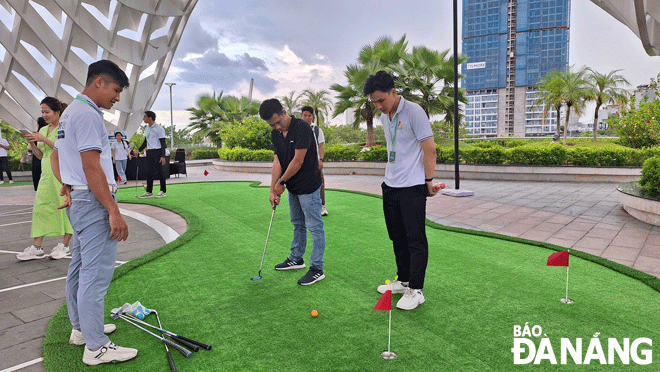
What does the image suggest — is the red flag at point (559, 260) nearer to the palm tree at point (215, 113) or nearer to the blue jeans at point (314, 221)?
the blue jeans at point (314, 221)

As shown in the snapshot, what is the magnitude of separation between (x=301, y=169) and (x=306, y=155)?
165mm

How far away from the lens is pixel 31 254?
5.02 metres

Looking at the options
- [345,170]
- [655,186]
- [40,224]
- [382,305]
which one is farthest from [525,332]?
[345,170]

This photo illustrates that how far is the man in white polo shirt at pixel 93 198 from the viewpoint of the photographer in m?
2.32

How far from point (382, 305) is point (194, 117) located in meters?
33.9

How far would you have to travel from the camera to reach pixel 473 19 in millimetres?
98375

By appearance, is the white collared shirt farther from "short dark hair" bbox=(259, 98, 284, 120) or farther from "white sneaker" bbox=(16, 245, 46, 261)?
"white sneaker" bbox=(16, 245, 46, 261)

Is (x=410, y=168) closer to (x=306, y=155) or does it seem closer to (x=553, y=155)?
(x=306, y=155)

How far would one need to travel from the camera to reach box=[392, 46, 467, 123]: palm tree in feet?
51.9

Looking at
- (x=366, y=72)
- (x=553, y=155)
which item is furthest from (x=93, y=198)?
(x=366, y=72)

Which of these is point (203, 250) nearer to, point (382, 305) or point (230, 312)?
point (230, 312)

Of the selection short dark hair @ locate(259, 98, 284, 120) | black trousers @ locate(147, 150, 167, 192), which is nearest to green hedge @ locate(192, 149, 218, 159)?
black trousers @ locate(147, 150, 167, 192)

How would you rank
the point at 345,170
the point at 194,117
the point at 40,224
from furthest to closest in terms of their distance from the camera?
the point at 194,117 < the point at 345,170 < the point at 40,224

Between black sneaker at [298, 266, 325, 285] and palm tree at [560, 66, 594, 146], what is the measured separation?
100 feet
